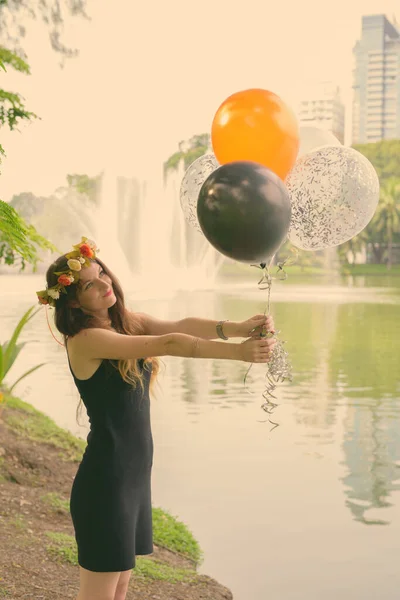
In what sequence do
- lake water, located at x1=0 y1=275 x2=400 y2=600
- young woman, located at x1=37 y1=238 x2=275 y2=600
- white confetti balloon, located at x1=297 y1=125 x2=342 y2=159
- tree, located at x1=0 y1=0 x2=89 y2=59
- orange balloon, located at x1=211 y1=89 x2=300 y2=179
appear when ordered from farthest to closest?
tree, located at x1=0 y1=0 x2=89 y2=59
lake water, located at x1=0 y1=275 x2=400 y2=600
white confetti balloon, located at x1=297 y1=125 x2=342 y2=159
orange balloon, located at x1=211 y1=89 x2=300 y2=179
young woman, located at x1=37 y1=238 x2=275 y2=600

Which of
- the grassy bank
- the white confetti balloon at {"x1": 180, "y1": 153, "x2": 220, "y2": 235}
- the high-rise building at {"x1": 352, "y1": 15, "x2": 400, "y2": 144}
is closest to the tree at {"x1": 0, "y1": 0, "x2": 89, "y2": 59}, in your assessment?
the grassy bank

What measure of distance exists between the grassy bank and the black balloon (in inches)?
52.9

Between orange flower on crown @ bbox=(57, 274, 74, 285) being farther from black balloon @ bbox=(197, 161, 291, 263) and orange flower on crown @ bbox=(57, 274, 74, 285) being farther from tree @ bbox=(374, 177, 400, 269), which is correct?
tree @ bbox=(374, 177, 400, 269)

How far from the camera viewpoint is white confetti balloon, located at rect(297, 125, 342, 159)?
7.48 ft

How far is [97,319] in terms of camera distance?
6.19 feet

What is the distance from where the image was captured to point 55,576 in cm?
277

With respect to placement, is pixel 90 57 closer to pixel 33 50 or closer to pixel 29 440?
pixel 33 50

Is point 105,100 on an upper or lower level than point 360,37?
lower

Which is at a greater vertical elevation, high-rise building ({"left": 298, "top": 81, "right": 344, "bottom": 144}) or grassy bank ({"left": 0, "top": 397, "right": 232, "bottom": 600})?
high-rise building ({"left": 298, "top": 81, "right": 344, "bottom": 144})

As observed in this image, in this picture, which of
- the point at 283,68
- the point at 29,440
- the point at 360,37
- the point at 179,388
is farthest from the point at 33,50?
the point at 29,440

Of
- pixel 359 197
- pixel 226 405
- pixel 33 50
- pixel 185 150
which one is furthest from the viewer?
pixel 185 150

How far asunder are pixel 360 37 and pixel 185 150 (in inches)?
451

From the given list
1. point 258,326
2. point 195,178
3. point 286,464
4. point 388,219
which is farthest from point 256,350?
point 388,219

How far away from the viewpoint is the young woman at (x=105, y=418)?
181 centimetres
